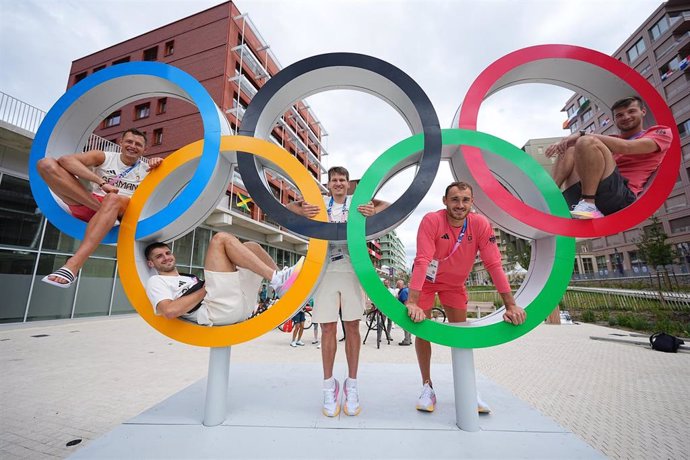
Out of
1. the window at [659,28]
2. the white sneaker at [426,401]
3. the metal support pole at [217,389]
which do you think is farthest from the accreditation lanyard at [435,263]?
the window at [659,28]

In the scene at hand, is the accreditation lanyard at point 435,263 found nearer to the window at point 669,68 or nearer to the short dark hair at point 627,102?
the short dark hair at point 627,102

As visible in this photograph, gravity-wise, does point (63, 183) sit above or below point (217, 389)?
above

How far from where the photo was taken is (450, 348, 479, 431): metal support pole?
2291 mm

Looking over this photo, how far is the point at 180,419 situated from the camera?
98.7 inches

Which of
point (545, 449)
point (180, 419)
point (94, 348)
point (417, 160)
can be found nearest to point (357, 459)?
point (545, 449)

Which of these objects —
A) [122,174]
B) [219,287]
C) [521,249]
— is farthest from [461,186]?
[521,249]

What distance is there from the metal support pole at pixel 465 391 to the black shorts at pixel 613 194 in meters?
1.65

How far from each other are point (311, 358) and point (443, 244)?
4.76 meters

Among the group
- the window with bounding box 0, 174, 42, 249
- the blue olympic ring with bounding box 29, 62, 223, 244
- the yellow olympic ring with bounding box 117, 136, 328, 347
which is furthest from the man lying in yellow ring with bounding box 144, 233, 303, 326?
the window with bounding box 0, 174, 42, 249

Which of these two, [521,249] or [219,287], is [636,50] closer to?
[521,249]

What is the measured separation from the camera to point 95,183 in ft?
9.15

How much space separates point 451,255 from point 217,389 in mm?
2239

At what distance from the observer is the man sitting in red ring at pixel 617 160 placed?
244cm

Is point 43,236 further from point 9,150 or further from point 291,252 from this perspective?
point 291,252
